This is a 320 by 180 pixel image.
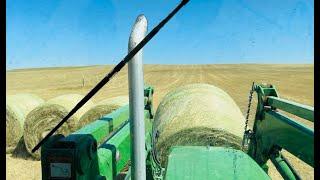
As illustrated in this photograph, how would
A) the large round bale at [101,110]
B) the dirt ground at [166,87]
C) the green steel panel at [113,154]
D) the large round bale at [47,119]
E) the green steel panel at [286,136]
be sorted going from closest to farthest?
the green steel panel at [113,154], the green steel panel at [286,136], the dirt ground at [166,87], the large round bale at [101,110], the large round bale at [47,119]

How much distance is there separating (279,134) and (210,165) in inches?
48.8

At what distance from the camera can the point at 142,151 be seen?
72.2 inches

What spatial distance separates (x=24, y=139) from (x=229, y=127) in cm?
647

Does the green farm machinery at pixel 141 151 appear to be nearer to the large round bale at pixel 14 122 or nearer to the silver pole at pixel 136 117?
the silver pole at pixel 136 117

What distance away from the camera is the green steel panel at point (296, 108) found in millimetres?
2796

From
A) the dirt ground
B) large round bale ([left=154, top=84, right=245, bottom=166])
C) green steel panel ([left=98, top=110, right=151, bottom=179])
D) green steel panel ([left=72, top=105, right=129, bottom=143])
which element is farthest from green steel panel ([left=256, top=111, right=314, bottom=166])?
the dirt ground

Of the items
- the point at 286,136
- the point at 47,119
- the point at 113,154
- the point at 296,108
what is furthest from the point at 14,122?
the point at 296,108

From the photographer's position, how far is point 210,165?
2469 millimetres

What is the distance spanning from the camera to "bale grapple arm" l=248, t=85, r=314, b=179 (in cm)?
282

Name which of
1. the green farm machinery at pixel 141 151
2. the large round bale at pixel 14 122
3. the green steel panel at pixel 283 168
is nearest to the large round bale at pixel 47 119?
the large round bale at pixel 14 122

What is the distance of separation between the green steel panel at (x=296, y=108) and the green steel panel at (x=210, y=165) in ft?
1.66

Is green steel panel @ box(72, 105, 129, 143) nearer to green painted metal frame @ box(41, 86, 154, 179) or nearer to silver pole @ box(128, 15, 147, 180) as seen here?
green painted metal frame @ box(41, 86, 154, 179)

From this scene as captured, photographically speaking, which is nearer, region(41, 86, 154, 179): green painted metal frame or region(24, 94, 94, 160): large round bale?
region(41, 86, 154, 179): green painted metal frame
